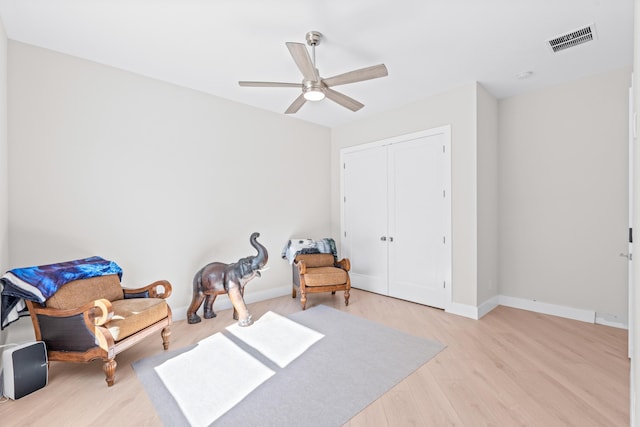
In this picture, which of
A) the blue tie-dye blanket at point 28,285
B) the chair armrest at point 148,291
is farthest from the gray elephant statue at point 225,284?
Answer: the blue tie-dye blanket at point 28,285

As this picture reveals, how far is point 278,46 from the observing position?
2.65 metres

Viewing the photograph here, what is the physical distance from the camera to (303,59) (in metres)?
2.12

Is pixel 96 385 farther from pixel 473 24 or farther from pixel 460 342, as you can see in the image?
pixel 473 24

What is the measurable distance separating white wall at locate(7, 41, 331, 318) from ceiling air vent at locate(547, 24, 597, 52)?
3233 millimetres

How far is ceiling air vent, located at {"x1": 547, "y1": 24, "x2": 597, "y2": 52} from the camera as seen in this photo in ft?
8.05

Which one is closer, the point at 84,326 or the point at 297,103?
the point at 84,326

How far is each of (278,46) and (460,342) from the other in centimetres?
328

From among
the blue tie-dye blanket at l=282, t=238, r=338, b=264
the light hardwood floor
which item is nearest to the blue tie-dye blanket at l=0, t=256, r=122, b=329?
the light hardwood floor

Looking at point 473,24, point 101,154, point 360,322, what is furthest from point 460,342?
point 101,154

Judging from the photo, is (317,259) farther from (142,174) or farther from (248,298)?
(142,174)

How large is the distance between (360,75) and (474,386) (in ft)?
8.20

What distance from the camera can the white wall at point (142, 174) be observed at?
2.61 meters

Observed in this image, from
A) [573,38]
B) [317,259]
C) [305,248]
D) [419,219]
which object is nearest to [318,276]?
[317,259]

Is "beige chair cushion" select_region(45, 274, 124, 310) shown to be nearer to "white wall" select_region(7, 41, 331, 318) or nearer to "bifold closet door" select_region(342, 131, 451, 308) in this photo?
"white wall" select_region(7, 41, 331, 318)
